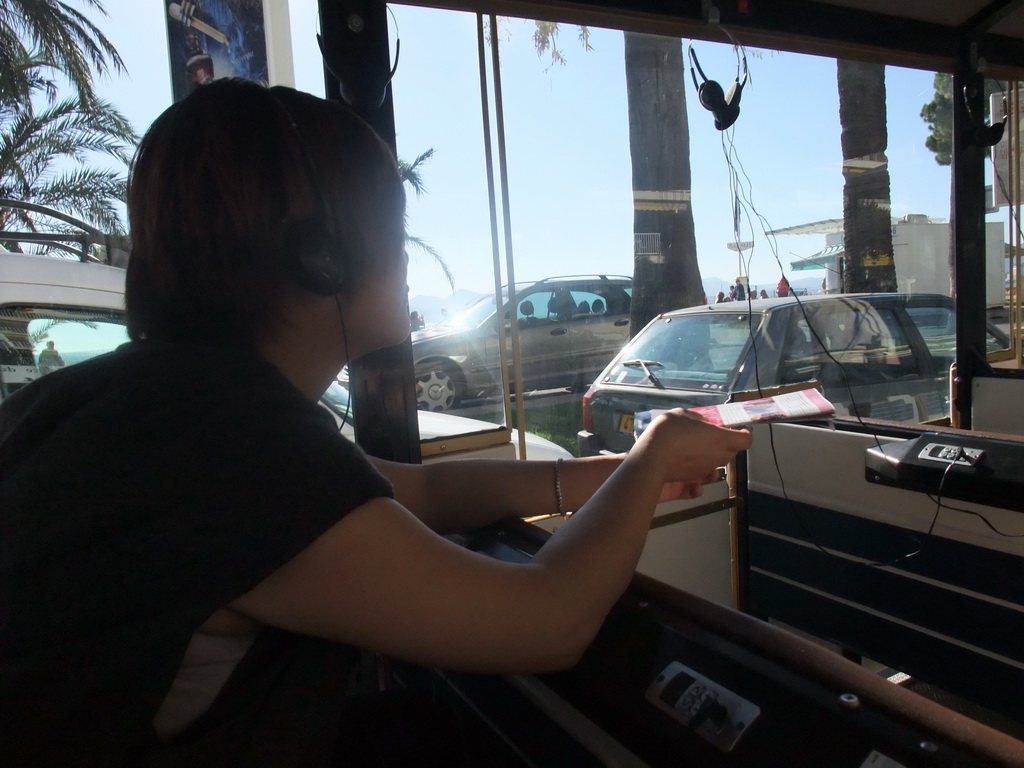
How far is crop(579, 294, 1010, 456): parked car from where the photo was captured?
3820mm

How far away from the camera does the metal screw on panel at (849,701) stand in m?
0.70

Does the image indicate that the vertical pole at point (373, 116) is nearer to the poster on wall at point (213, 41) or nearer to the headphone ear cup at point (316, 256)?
the poster on wall at point (213, 41)

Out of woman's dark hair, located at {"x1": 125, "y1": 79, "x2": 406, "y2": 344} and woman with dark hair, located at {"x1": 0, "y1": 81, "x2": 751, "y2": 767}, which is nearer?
woman with dark hair, located at {"x1": 0, "y1": 81, "x2": 751, "y2": 767}

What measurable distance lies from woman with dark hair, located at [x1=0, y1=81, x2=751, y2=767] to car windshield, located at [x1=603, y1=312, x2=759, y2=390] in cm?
298

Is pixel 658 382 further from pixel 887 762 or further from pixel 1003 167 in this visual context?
pixel 887 762

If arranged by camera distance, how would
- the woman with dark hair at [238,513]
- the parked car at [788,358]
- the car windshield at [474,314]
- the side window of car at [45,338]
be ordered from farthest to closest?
the parked car at [788,358], the car windshield at [474,314], the side window of car at [45,338], the woman with dark hair at [238,513]

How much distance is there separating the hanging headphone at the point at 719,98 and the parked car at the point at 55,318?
126cm

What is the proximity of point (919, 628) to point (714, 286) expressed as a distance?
327 inches

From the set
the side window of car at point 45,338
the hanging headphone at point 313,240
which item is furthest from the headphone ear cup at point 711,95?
the side window of car at point 45,338

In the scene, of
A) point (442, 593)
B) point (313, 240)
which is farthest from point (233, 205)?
point (442, 593)

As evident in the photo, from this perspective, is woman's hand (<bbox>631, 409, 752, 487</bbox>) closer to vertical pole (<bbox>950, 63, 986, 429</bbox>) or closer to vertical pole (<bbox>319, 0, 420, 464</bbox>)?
vertical pole (<bbox>319, 0, 420, 464</bbox>)

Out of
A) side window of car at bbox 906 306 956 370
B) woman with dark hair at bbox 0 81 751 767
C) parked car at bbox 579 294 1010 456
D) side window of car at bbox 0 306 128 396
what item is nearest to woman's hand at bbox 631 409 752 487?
woman with dark hair at bbox 0 81 751 767

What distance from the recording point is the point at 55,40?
5.97 feet

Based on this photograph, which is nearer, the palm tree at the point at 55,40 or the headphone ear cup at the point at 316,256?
the headphone ear cup at the point at 316,256
